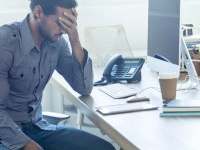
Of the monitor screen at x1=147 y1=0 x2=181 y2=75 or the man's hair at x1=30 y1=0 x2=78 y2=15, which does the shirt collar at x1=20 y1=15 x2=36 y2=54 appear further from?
the monitor screen at x1=147 y1=0 x2=181 y2=75

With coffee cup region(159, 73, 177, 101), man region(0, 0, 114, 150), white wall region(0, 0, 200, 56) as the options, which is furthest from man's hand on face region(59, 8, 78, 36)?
white wall region(0, 0, 200, 56)

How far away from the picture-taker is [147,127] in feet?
5.10

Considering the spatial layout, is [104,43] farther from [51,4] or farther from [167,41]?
[51,4]

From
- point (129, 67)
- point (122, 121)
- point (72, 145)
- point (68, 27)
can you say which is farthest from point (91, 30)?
point (122, 121)

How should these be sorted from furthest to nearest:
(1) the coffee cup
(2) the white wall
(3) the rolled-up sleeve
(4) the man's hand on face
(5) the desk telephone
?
1. (2) the white wall
2. (5) the desk telephone
3. (3) the rolled-up sleeve
4. (4) the man's hand on face
5. (1) the coffee cup

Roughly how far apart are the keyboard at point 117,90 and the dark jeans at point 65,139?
0.72ft

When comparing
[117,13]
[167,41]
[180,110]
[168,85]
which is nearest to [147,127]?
[180,110]

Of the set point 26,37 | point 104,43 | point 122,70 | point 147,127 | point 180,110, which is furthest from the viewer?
point 104,43

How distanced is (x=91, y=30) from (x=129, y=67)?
1.88ft

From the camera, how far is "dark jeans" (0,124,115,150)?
1934 millimetres

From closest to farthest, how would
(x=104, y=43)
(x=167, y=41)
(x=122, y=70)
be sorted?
(x=167, y=41), (x=122, y=70), (x=104, y=43)

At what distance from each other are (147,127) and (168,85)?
1.07 ft

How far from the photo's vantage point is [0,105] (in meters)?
1.80

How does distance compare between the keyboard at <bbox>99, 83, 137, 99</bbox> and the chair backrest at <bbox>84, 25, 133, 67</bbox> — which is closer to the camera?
the keyboard at <bbox>99, 83, 137, 99</bbox>
